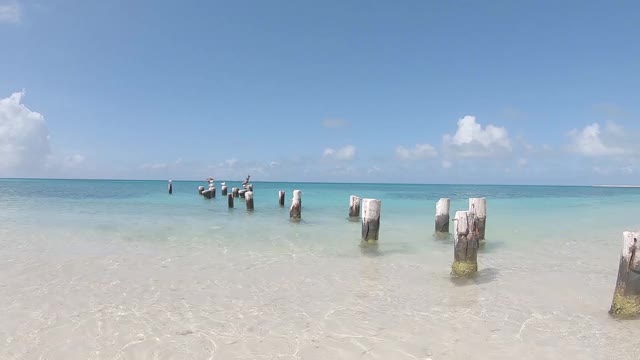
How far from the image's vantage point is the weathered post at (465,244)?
9711 millimetres

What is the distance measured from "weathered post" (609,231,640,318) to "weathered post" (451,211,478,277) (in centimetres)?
304

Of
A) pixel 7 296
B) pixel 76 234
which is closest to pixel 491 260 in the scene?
pixel 7 296

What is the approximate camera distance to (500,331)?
6.50 m

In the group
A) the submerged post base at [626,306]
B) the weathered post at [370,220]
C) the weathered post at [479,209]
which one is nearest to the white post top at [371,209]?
A: the weathered post at [370,220]

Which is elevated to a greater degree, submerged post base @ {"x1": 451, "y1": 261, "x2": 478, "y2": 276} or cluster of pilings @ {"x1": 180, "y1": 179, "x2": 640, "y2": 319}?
cluster of pilings @ {"x1": 180, "y1": 179, "x2": 640, "y2": 319}

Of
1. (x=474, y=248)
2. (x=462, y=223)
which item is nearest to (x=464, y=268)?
(x=474, y=248)

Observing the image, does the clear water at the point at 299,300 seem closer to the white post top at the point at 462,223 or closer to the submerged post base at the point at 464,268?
the submerged post base at the point at 464,268

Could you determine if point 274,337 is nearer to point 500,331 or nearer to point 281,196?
point 500,331

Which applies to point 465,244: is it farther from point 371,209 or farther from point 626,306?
point 371,209

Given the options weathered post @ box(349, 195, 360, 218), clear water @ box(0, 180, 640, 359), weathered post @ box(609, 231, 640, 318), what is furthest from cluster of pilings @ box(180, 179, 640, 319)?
weathered post @ box(349, 195, 360, 218)

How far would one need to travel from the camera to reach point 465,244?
31.9 feet

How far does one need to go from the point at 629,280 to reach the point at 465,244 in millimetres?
3224

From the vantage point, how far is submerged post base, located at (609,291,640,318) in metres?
6.95

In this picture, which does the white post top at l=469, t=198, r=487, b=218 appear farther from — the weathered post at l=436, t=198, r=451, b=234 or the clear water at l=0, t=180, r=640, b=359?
the weathered post at l=436, t=198, r=451, b=234
